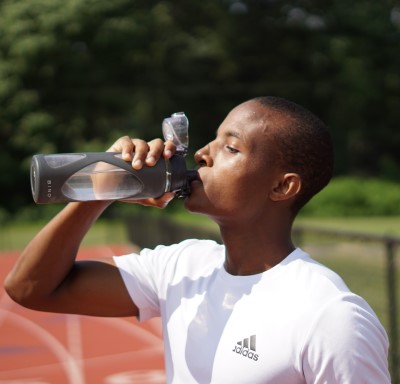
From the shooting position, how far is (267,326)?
2.06m

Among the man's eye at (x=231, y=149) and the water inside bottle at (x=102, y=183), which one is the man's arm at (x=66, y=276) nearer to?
the water inside bottle at (x=102, y=183)

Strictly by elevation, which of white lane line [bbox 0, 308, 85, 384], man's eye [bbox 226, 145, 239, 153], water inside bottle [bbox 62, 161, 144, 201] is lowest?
white lane line [bbox 0, 308, 85, 384]

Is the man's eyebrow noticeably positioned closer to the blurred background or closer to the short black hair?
the short black hair

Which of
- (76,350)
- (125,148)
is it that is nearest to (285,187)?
(125,148)

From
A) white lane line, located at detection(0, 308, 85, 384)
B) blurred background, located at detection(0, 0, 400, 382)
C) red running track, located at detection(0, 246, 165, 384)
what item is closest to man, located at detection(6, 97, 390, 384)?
red running track, located at detection(0, 246, 165, 384)

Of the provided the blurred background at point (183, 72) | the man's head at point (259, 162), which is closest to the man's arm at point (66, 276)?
the man's head at point (259, 162)

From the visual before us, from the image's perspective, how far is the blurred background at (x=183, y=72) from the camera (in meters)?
38.2

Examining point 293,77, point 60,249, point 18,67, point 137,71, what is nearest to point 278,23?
point 293,77

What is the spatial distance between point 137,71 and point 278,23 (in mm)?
8711

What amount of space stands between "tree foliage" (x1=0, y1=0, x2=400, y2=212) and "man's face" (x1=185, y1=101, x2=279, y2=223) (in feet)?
114

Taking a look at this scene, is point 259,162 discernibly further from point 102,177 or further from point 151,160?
point 102,177

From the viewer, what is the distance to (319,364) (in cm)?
194

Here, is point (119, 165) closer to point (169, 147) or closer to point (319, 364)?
point (169, 147)

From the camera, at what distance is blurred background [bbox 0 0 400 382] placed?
125ft
